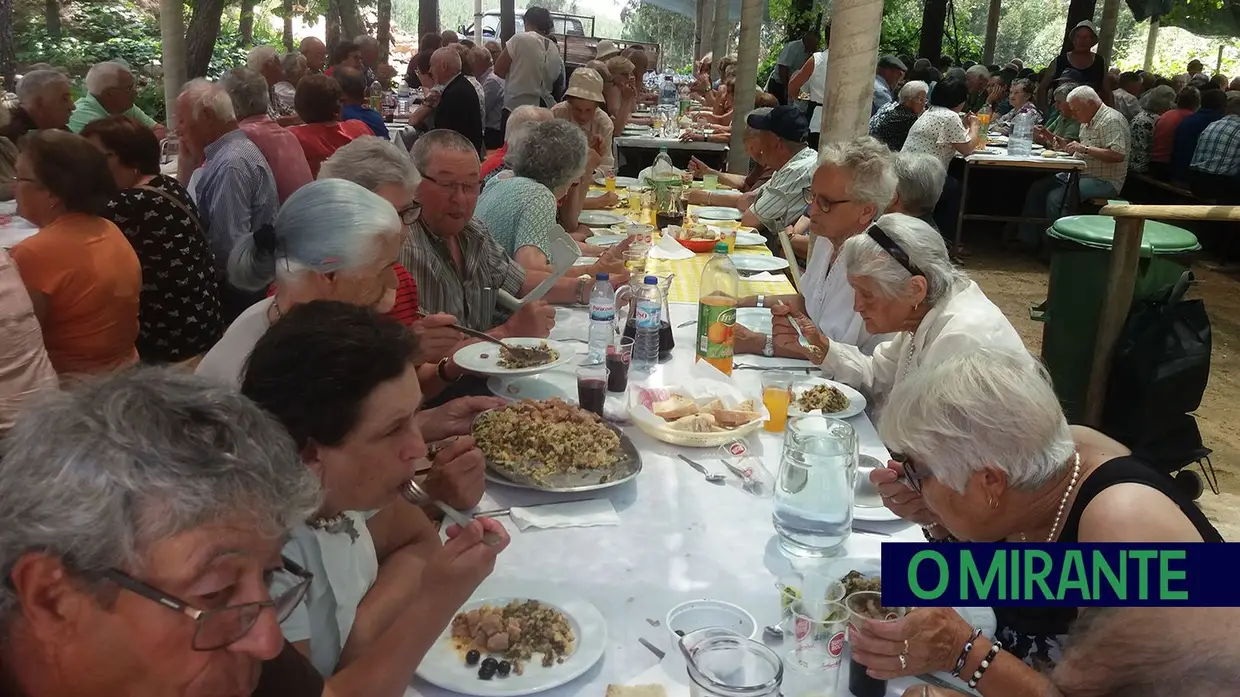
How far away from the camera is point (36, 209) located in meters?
3.87

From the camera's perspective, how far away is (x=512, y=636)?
1.51 meters

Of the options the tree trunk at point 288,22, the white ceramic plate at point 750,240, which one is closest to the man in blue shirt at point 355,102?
the white ceramic plate at point 750,240

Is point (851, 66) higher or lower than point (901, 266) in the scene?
higher

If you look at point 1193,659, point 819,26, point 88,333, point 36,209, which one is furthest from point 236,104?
point 819,26

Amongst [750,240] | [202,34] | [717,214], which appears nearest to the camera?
[750,240]

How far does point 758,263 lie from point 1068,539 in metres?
3.05

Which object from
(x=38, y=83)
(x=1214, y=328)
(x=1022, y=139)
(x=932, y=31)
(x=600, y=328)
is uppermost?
(x=932, y=31)

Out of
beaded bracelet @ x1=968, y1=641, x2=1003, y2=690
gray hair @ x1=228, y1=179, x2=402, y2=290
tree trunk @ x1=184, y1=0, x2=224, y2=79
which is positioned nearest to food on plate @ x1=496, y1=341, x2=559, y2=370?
gray hair @ x1=228, y1=179, x2=402, y2=290

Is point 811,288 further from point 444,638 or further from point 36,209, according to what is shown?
point 36,209

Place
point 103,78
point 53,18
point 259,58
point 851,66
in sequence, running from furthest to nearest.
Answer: point 53,18 < point 259,58 < point 103,78 < point 851,66

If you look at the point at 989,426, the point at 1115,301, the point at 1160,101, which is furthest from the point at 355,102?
the point at 1160,101

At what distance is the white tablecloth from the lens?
1.56m

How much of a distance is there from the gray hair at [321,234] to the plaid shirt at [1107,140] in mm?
8570

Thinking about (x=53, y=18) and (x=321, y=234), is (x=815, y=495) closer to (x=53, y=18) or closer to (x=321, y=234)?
(x=321, y=234)
